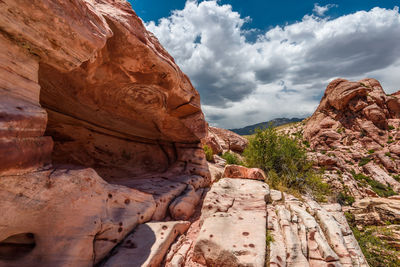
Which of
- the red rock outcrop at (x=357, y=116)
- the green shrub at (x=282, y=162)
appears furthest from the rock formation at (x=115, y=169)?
the red rock outcrop at (x=357, y=116)

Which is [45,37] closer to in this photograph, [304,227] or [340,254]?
[304,227]

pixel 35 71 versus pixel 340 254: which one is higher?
pixel 35 71

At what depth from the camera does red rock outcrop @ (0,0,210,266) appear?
2.42 m

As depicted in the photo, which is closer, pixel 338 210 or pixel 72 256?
pixel 72 256

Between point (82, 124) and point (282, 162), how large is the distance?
1115 cm

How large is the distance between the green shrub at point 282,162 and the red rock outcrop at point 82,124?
16.9ft

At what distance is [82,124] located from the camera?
650cm

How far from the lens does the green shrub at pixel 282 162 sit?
9414mm

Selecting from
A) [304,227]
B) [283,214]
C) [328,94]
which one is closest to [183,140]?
[283,214]

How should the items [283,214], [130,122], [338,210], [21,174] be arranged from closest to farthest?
[21,174]
[283,214]
[338,210]
[130,122]

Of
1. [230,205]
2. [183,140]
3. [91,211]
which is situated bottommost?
[230,205]

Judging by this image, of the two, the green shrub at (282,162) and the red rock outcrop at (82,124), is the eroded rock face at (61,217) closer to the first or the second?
the red rock outcrop at (82,124)

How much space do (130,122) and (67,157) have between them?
8.10 ft

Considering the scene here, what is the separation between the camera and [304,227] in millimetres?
4184
